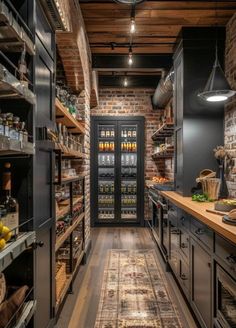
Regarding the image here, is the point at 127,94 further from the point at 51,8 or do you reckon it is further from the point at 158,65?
the point at 51,8

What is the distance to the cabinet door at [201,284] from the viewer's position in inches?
89.6

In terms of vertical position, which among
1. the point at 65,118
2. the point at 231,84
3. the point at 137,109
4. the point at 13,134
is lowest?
the point at 13,134

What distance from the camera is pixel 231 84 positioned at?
3930 mm

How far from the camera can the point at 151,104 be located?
295 inches

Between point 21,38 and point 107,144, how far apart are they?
5819 millimetres

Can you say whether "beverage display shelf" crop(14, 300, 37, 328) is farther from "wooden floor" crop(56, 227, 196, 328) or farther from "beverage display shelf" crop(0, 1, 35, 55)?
"beverage display shelf" crop(0, 1, 35, 55)

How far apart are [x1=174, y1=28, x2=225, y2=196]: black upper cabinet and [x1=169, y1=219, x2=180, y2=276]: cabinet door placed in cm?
51

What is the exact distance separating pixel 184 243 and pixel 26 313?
1.90m

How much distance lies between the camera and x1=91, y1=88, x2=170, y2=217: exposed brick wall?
7492 mm

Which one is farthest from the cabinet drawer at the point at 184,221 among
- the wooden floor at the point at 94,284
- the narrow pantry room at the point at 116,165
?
the wooden floor at the point at 94,284

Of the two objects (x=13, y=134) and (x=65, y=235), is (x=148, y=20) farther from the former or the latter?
(x=13, y=134)

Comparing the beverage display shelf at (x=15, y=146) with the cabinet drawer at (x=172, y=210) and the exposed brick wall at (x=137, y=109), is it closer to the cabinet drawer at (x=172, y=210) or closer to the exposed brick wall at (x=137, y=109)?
the cabinet drawer at (x=172, y=210)

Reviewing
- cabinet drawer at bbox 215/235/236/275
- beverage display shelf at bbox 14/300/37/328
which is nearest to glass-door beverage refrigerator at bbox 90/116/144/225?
cabinet drawer at bbox 215/235/236/275

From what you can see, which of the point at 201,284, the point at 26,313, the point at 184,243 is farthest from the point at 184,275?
the point at 26,313
